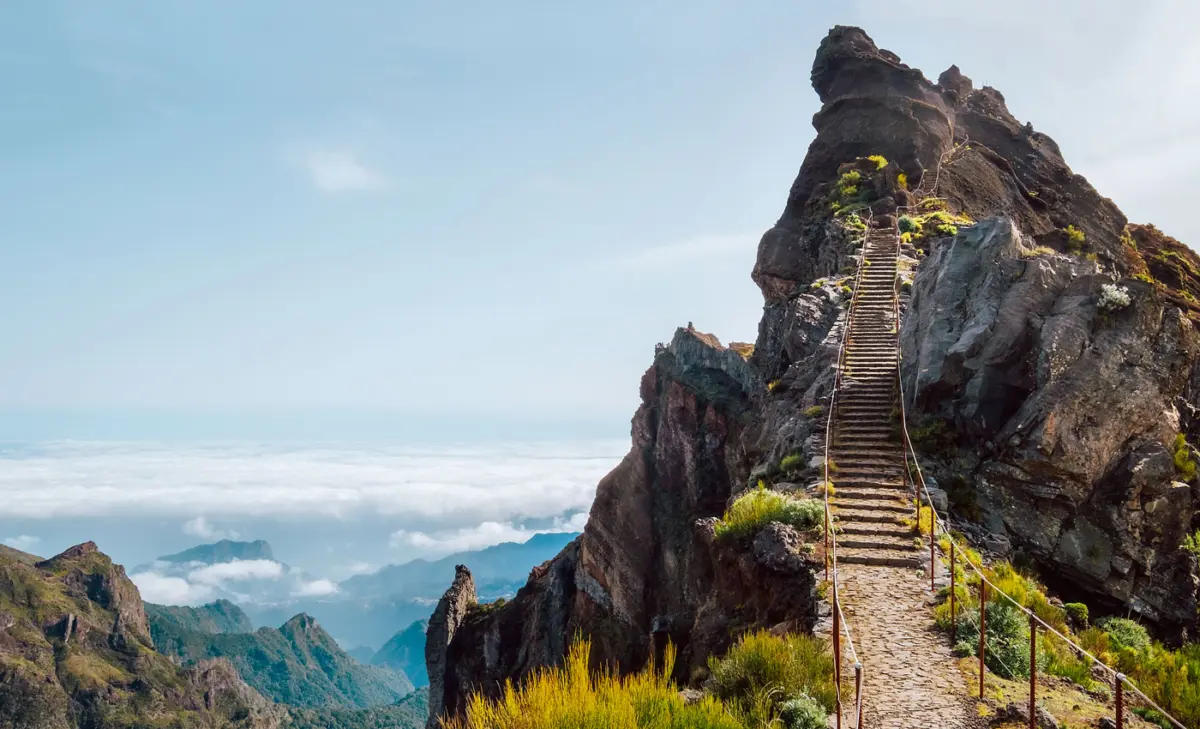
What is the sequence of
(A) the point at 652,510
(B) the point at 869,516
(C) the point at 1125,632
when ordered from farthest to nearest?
(A) the point at 652,510, (B) the point at 869,516, (C) the point at 1125,632

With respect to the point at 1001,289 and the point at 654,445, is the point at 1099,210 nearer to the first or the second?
the point at 654,445

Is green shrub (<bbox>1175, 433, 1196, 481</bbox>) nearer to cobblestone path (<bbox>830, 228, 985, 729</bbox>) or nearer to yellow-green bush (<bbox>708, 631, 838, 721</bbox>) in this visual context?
cobblestone path (<bbox>830, 228, 985, 729</bbox>)

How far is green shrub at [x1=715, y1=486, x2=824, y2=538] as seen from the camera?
1502 centimetres

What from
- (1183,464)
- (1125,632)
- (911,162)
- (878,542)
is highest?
(911,162)

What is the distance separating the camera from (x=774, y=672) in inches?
360

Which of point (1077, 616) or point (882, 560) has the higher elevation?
point (882, 560)

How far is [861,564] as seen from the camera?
13969mm

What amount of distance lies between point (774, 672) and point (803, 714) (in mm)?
953

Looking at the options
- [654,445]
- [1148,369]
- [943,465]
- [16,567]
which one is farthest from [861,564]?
[16,567]

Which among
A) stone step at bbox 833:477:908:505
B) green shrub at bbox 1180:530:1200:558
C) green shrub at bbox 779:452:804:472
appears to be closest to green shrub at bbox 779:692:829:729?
stone step at bbox 833:477:908:505

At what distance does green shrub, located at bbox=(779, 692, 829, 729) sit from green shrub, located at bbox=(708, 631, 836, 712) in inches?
8.4

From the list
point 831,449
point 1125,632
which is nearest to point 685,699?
point 1125,632

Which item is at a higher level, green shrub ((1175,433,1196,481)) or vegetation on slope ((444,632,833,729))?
green shrub ((1175,433,1196,481))

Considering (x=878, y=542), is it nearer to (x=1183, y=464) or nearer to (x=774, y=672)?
(x=774, y=672)
